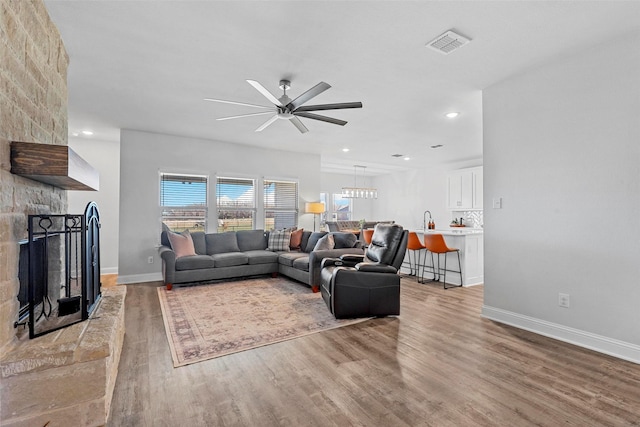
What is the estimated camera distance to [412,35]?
2578 mm

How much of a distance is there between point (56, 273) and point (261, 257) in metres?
3.28

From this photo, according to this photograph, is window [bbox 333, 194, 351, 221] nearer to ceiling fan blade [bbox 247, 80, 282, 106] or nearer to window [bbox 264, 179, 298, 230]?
window [bbox 264, 179, 298, 230]

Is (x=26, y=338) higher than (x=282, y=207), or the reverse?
(x=282, y=207)

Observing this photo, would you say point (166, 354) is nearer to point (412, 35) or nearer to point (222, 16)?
point (222, 16)

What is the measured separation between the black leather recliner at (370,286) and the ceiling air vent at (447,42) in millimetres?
1922

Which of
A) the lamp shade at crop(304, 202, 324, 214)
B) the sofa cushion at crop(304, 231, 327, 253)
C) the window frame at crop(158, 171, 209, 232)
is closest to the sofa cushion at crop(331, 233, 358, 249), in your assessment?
the sofa cushion at crop(304, 231, 327, 253)

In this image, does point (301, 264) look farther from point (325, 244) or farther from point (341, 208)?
point (341, 208)

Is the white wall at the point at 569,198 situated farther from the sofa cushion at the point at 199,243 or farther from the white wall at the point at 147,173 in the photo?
the white wall at the point at 147,173

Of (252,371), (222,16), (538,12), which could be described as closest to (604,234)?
(538,12)

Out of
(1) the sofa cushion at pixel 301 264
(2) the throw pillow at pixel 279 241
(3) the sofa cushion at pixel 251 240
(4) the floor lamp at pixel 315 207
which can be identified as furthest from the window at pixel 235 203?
(1) the sofa cushion at pixel 301 264

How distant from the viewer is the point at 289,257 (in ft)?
17.7

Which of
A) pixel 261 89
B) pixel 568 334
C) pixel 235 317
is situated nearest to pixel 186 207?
pixel 235 317

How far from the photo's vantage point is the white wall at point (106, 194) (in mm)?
6105

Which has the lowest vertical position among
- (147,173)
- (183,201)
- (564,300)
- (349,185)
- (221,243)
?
(564,300)
